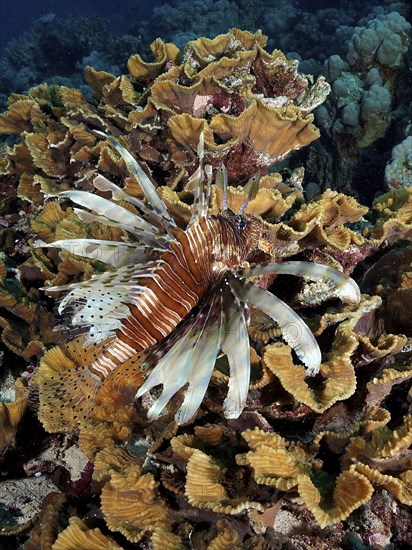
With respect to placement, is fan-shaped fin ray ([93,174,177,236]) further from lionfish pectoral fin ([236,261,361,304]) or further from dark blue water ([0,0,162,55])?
dark blue water ([0,0,162,55])

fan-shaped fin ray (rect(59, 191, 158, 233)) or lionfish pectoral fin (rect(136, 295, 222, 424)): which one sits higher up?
fan-shaped fin ray (rect(59, 191, 158, 233))

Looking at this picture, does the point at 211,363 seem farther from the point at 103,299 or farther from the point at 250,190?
the point at 250,190

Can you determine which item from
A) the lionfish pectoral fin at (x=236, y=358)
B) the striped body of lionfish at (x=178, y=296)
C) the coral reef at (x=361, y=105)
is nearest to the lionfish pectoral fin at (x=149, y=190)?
the striped body of lionfish at (x=178, y=296)

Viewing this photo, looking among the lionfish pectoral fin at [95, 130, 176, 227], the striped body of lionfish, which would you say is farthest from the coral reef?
the lionfish pectoral fin at [95, 130, 176, 227]


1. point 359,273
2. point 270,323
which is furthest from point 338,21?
point 270,323

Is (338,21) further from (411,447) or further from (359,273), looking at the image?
(411,447)

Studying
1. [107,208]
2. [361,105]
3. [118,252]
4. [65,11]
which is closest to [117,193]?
[107,208]
